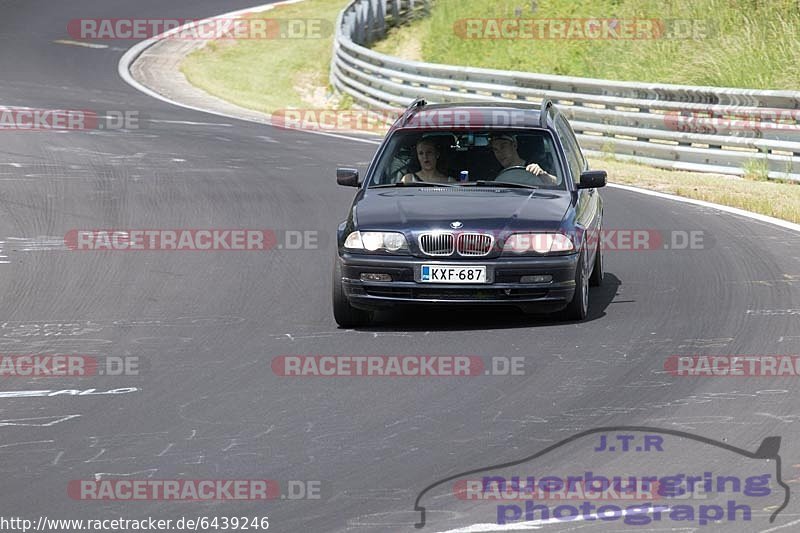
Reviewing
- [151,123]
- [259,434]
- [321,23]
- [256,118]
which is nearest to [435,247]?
[259,434]

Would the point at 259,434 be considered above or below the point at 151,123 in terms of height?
above

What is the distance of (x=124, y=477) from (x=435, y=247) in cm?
375

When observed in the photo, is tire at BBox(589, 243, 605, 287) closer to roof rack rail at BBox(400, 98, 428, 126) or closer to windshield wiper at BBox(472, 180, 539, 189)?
windshield wiper at BBox(472, 180, 539, 189)

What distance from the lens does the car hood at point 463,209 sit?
9.91 meters

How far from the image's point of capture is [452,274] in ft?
32.1

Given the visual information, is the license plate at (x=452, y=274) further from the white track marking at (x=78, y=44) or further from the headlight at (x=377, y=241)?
the white track marking at (x=78, y=44)

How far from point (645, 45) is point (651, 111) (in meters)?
8.34

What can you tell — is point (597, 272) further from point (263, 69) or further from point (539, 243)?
point (263, 69)

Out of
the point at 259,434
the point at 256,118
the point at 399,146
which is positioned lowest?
the point at 256,118

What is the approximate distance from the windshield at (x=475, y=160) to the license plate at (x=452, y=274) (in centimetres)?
128

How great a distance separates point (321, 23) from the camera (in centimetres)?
4028

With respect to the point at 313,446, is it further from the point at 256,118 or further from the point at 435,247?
the point at 256,118

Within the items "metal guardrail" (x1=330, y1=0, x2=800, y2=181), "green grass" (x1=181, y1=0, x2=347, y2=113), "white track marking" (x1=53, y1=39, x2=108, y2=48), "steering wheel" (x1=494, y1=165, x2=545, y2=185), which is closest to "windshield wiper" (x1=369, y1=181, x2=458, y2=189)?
"steering wheel" (x1=494, y1=165, x2=545, y2=185)

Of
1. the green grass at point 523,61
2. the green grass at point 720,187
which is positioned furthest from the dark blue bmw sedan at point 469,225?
the green grass at point 523,61
